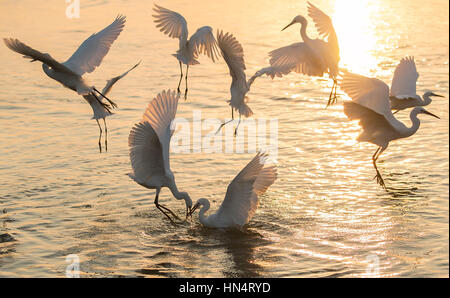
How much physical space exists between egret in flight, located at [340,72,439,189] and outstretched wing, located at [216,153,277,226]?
187 cm

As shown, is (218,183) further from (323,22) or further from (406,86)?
(406,86)

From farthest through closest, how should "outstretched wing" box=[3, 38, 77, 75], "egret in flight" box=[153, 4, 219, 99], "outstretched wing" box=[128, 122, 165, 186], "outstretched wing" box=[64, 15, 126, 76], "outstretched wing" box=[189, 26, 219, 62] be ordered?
"egret in flight" box=[153, 4, 219, 99]
"outstretched wing" box=[189, 26, 219, 62]
"outstretched wing" box=[64, 15, 126, 76]
"outstretched wing" box=[3, 38, 77, 75]
"outstretched wing" box=[128, 122, 165, 186]

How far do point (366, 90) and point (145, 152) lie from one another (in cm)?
335

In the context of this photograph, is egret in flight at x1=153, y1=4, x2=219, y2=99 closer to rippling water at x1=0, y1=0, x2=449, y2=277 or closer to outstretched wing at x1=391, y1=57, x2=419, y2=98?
rippling water at x1=0, y1=0, x2=449, y2=277

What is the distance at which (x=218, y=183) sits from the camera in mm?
12766

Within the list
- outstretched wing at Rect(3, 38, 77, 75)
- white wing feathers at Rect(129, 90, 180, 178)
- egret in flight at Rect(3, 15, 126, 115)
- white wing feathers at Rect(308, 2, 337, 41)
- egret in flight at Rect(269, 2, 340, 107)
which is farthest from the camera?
egret in flight at Rect(269, 2, 340, 107)

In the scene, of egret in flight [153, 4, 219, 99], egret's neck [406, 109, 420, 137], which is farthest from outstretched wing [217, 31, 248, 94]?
egret's neck [406, 109, 420, 137]

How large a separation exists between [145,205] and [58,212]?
129 cm

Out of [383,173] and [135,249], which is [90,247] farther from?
[383,173]

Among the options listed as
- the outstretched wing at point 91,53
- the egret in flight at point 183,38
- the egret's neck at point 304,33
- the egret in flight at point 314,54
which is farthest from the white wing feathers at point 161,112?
the egret's neck at point 304,33

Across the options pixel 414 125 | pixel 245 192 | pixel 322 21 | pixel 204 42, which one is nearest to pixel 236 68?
pixel 204 42

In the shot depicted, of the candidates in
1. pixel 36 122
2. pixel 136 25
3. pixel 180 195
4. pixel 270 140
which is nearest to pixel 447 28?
pixel 136 25

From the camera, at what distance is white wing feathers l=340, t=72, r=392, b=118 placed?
1122 cm

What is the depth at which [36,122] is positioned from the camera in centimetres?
1568
